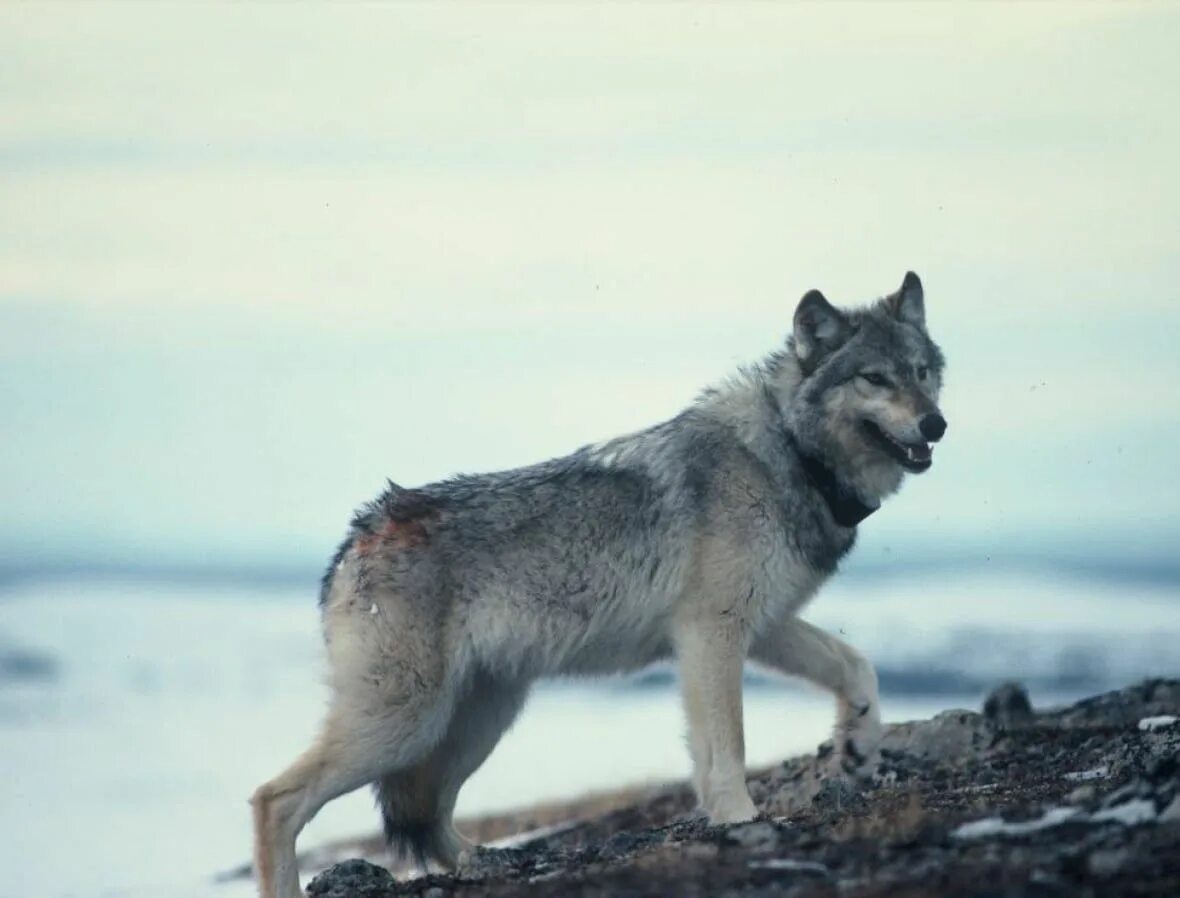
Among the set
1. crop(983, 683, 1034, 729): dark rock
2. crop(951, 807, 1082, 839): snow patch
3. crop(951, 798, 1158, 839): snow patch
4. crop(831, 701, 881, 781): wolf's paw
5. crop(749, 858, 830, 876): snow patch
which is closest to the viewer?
crop(749, 858, 830, 876): snow patch

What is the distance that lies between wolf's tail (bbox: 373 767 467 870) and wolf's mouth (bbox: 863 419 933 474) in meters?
2.89

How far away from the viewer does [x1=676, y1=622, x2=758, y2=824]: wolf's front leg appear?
1015cm

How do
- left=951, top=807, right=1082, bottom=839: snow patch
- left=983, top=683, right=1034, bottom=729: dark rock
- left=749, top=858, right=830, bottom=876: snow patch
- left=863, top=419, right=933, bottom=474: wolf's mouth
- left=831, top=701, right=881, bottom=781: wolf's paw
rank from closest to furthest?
left=749, top=858, right=830, bottom=876: snow patch, left=951, top=807, right=1082, bottom=839: snow patch, left=863, top=419, right=933, bottom=474: wolf's mouth, left=831, top=701, right=881, bottom=781: wolf's paw, left=983, top=683, right=1034, bottom=729: dark rock

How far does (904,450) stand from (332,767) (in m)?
3.28

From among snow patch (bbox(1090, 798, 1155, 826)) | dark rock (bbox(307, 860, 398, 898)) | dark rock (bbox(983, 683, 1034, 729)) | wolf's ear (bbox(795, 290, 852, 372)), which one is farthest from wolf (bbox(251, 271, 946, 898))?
dark rock (bbox(983, 683, 1034, 729))

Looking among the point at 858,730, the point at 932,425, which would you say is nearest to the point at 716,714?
the point at 858,730

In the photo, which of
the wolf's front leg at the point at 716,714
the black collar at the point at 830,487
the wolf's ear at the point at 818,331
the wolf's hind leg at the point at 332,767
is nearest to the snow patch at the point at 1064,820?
the wolf's front leg at the point at 716,714

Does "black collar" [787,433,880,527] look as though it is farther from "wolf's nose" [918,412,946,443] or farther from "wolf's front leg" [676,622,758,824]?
"wolf's front leg" [676,622,758,824]

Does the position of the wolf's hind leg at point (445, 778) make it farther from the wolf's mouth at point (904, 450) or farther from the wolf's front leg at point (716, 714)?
the wolf's mouth at point (904, 450)

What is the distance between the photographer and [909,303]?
1109 centimetres

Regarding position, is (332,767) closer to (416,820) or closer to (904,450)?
(416,820)

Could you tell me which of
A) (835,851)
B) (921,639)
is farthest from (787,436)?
(921,639)

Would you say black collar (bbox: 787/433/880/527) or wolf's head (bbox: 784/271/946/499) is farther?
black collar (bbox: 787/433/880/527)

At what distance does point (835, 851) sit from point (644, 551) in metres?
2.87
